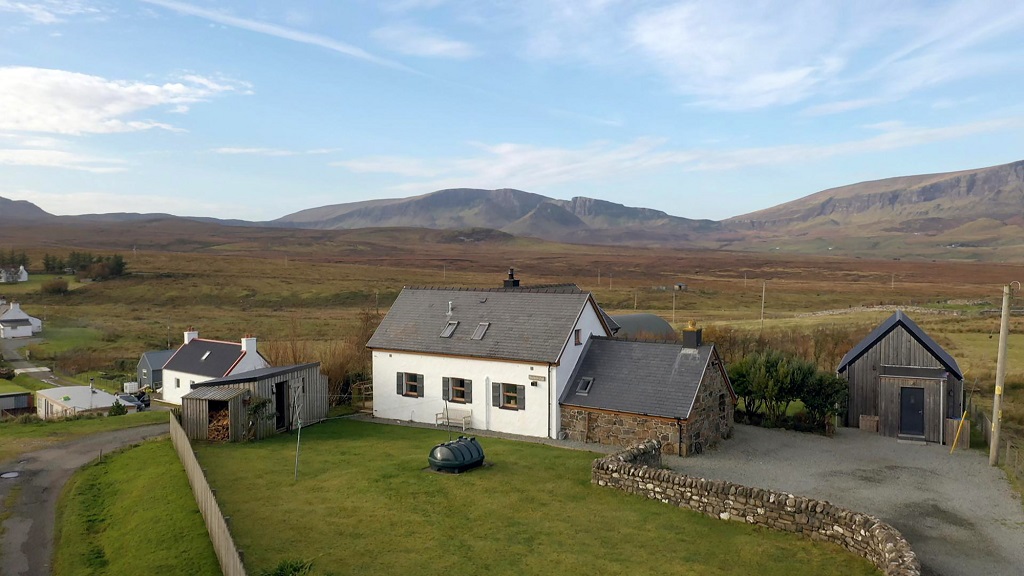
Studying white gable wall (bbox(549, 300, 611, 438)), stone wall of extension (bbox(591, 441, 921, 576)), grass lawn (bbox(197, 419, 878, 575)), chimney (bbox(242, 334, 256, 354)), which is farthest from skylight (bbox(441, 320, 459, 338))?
chimney (bbox(242, 334, 256, 354))

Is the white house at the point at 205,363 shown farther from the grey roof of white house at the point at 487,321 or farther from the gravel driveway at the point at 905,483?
the gravel driveway at the point at 905,483

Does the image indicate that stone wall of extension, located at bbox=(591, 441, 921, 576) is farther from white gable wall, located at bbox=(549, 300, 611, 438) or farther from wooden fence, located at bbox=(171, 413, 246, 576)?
wooden fence, located at bbox=(171, 413, 246, 576)

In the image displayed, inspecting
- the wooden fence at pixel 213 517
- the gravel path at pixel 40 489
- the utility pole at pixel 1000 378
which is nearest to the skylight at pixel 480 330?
the wooden fence at pixel 213 517

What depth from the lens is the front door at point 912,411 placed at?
27.8m

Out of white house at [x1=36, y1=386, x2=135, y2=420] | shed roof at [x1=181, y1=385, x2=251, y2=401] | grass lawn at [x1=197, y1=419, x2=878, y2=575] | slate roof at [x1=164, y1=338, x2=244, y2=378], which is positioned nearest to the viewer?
grass lawn at [x1=197, y1=419, x2=878, y2=575]

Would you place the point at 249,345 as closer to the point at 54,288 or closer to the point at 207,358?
the point at 207,358

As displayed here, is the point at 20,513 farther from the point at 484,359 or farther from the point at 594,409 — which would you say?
the point at 594,409

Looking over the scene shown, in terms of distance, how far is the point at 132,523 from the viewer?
1816 cm

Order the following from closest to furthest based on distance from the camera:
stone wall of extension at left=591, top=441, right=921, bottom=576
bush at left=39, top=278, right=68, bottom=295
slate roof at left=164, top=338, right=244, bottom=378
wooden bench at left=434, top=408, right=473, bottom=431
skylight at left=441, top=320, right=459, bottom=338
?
1. stone wall of extension at left=591, top=441, right=921, bottom=576
2. wooden bench at left=434, top=408, right=473, bottom=431
3. skylight at left=441, top=320, right=459, bottom=338
4. slate roof at left=164, top=338, right=244, bottom=378
5. bush at left=39, top=278, right=68, bottom=295

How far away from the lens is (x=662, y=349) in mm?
27500

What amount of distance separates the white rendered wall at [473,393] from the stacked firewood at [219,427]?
7483 mm

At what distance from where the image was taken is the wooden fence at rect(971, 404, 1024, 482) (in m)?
22.9

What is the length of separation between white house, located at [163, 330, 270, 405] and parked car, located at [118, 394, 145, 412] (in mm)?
1939

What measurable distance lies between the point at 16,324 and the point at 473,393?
257ft
